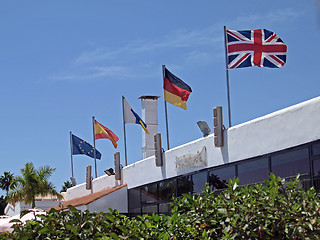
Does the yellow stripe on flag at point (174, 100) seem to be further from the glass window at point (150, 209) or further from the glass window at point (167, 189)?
the glass window at point (150, 209)

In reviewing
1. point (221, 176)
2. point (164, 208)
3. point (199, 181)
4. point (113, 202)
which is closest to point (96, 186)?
point (113, 202)

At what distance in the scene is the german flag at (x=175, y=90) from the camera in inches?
893

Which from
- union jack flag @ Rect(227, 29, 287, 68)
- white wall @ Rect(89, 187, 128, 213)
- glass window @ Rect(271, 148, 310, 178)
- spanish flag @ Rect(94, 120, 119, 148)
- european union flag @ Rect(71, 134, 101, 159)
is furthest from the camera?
european union flag @ Rect(71, 134, 101, 159)

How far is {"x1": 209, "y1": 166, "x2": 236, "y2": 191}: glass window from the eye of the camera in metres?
18.9

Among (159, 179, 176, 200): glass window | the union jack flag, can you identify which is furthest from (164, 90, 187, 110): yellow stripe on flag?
the union jack flag

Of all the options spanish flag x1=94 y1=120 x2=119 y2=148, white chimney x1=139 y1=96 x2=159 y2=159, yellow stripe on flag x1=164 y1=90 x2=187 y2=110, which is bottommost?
yellow stripe on flag x1=164 y1=90 x2=187 y2=110

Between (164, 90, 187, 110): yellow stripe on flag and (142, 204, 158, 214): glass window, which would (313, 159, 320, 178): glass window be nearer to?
(164, 90, 187, 110): yellow stripe on flag

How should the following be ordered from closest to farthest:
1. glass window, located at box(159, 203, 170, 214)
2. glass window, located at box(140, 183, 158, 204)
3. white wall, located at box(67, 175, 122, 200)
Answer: glass window, located at box(159, 203, 170, 214)
glass window, located at box(140, 183, 158, 204)
white wall, located at box(67, 175, 122, 200)

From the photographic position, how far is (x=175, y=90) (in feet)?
75.3

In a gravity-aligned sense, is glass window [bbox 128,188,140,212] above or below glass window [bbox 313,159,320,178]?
above

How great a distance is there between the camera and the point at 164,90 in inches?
917

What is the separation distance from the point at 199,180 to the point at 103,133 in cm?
1231

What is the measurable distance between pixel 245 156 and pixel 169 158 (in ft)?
19.5

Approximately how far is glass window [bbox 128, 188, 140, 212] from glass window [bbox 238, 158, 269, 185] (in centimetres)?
953
